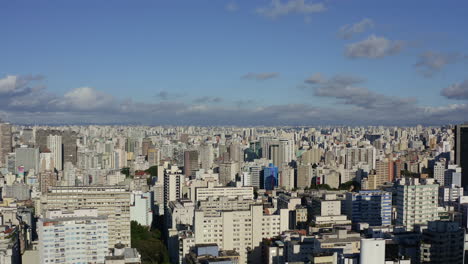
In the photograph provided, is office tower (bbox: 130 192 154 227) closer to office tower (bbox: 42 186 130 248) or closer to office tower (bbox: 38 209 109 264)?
office tower (bbox: 42 186 130 248)

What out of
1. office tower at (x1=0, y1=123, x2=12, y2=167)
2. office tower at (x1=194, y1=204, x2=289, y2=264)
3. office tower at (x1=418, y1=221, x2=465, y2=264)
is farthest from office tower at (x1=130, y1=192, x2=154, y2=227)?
office tower at (x1=0, y1=123, x2=12, y2=167)

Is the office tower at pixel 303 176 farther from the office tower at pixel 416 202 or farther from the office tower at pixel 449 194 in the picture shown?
the office tower at pixel 416 202

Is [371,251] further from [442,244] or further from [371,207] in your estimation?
[371,207]

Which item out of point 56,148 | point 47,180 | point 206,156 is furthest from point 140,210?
point 56,148

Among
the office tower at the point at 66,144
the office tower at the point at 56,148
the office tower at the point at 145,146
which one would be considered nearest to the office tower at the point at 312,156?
the office tower at the point at 145,146

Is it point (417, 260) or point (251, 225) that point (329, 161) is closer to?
point (251, 225)

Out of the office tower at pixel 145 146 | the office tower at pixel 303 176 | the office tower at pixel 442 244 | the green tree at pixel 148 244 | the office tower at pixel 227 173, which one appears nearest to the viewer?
the office tower at pixel 442 244
